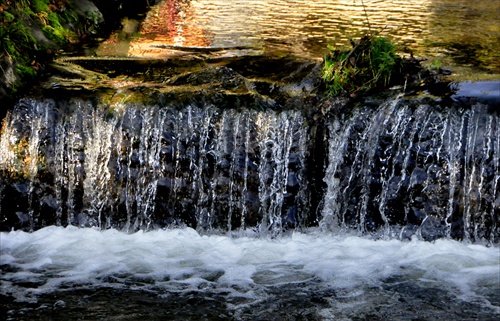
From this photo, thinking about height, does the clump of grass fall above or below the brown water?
above

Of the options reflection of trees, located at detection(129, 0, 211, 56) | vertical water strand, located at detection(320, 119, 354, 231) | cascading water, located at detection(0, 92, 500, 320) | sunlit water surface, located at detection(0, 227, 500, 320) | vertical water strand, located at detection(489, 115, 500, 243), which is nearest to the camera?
sunlit water surface, located at detection(0, 227, 500, 320)

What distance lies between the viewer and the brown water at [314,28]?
34.8ft

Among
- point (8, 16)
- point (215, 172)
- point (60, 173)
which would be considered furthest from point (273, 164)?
point (8, 16)

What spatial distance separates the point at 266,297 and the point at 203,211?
1.81 metres

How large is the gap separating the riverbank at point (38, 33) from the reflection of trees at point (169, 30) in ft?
2.47

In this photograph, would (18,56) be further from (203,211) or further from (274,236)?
(274,236)

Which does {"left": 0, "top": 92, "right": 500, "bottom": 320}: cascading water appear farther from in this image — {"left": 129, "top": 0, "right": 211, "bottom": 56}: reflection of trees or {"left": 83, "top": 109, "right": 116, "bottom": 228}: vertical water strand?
{"left": 129, "top": 0, "right": 211, "bottom": 56}: reflection of trees

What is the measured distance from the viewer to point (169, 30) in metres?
12.9

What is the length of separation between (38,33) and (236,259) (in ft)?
16.3

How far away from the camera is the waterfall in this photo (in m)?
7.45

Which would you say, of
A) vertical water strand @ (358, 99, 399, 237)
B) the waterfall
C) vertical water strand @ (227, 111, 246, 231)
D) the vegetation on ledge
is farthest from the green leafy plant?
the vegetation on ledge

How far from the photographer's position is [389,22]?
1321 centimetres

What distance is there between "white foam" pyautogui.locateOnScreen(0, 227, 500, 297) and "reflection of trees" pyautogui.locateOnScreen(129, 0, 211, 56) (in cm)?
392

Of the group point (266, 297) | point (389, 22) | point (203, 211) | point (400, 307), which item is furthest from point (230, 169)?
point (389, 22)
